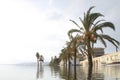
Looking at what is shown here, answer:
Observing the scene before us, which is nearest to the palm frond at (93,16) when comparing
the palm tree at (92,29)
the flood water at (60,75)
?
the palm tree at (92,29)

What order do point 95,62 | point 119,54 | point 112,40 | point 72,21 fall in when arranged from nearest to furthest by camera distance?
point 112,40 → point 72,21 → point 119,54 → point 95,62

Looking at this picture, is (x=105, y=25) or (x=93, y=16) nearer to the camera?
(x=105, y=25)

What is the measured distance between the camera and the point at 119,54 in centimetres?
10262

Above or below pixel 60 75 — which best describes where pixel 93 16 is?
above

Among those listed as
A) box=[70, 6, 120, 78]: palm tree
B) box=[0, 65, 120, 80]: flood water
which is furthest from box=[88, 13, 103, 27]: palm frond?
box=[0, 65, 120, 80]: flood water

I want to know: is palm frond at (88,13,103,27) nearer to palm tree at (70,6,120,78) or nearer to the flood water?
palm tree at (70,6,120,78)

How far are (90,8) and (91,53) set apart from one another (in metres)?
4.59

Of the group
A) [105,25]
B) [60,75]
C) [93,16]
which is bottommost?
[60,75]

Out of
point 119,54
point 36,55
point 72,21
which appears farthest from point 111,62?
point 72,21

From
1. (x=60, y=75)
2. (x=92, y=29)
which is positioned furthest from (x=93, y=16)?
(x=60, y=75)

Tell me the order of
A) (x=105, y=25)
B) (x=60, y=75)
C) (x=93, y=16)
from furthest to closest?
(x=60, y=75), (x=93, y=16), (x=105, y=25)

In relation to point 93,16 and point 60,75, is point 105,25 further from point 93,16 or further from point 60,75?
point 60,75

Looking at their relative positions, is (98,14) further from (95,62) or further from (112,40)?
(95,62)

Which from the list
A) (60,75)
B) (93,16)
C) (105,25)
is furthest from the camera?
(60,75)
